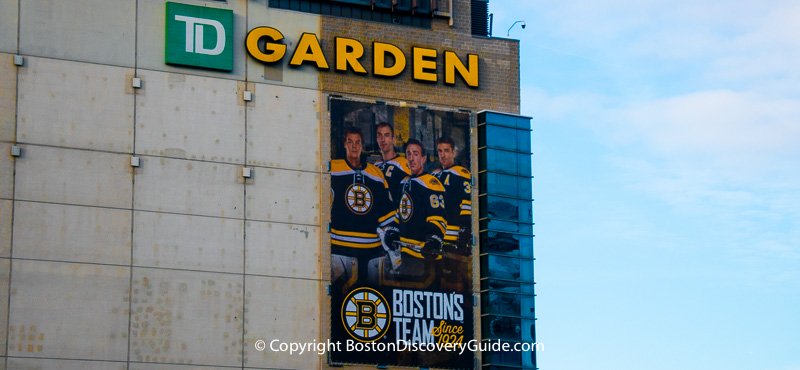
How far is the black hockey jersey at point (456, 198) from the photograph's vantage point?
271 feet

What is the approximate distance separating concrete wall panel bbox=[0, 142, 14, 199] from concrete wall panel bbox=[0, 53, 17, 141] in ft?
1.88

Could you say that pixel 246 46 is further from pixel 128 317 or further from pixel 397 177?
pixel 128 317

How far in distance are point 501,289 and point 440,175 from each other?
741 cm

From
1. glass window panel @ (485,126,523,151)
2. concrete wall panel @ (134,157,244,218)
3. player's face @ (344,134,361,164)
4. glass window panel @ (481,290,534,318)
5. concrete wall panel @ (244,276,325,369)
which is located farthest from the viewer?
glass window panel @ (485,126,523,151)

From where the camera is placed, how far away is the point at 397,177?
81.8 meters

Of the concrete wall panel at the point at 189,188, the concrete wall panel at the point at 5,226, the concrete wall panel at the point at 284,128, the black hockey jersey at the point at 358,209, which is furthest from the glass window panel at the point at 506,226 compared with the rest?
the concrete wall panel at the point at 5,226

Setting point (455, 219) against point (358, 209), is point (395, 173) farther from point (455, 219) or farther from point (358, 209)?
point (455, 219)

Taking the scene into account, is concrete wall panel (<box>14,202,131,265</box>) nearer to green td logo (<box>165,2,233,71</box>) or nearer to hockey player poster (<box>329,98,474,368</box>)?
green td logo (<box>165,2,233,71</box>)

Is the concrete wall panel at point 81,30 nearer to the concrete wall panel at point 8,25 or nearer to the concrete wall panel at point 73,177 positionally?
the concrete wall panel at point 8,25

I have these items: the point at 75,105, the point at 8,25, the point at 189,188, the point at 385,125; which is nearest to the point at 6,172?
the point at 75,105

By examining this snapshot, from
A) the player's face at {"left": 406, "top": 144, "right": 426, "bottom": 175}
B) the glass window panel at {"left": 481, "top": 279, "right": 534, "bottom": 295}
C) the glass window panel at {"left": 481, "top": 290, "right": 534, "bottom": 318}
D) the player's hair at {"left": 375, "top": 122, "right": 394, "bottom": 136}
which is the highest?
→ the player's hair at {"left": 375, "top": 122, "right": 394, "bottom": 136}

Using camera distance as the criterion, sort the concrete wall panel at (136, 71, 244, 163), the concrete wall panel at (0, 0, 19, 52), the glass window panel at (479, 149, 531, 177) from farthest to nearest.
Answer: the glass window panel at (479, 149, 531, 177) < the concrete wall panel at (136, 71, 244, 163) < the concrete wall panel at (0, 0, 19, 52)

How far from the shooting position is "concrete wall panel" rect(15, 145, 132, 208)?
73312mm

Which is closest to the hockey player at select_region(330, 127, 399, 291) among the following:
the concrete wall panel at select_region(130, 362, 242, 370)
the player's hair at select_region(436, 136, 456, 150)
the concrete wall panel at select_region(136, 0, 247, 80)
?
→ the player's hair at select_region(436, 136, 456, 150)
